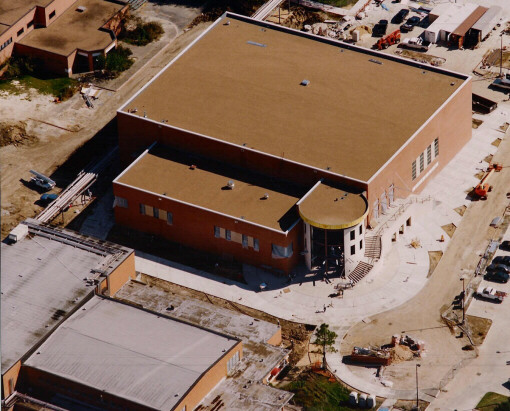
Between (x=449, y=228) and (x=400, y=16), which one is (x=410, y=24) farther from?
(x=449, y=228)

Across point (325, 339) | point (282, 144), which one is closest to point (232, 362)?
point (325, 339)

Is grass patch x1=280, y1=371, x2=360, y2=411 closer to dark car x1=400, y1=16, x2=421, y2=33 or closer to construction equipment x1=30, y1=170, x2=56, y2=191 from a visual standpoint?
construction equipment x1=30, y1=170, x2=56, y2=191

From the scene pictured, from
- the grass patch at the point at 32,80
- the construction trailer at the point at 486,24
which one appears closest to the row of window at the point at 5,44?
the grass patch at the point at 32,80

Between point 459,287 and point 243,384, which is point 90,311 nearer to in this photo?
point 243,384

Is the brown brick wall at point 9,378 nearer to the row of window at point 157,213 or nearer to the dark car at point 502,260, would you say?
the row of window at point 157,213

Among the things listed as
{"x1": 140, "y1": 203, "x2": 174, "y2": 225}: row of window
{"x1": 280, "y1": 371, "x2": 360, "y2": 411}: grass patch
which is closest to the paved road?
{"x1": 280, "y1": 371, "x2": 360, "y2": 411}: grass patch

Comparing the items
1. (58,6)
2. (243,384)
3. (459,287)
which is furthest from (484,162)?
(58,6)
